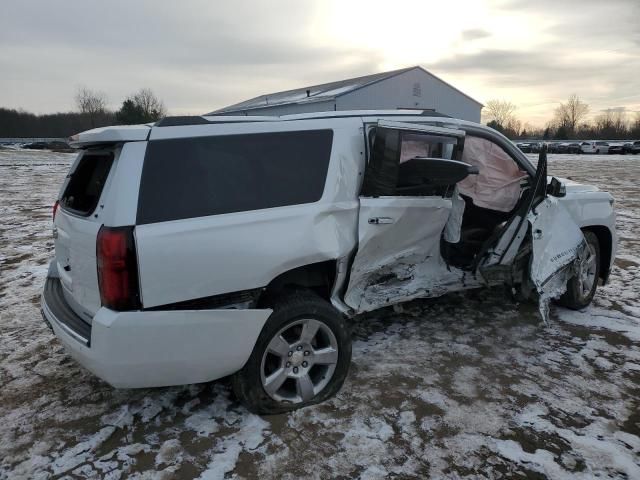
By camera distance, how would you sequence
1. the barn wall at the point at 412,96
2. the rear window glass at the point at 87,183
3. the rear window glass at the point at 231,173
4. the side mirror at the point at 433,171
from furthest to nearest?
the barn wall at the point at 412,96 → the side mirror at the point at 433,171 → the rear window glass at the point at 87,183 → the rear window glass at the point at 231,173

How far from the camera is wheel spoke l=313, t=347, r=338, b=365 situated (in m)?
3.04

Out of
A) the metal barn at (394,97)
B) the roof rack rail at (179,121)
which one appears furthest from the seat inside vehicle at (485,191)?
the metal barn at (394,97)

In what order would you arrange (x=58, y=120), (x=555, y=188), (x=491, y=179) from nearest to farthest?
(x=555, y=188) → (x=491, y=179) → (x=58, y=120)

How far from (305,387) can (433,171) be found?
182 centimetres

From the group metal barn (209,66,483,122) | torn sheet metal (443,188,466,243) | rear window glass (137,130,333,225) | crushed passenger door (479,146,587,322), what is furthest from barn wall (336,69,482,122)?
rear window glass (137,130,333,225)

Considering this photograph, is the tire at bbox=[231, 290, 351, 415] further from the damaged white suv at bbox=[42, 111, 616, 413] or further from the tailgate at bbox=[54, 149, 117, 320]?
the tailgate at bbox=[54, 149, 117, 320]

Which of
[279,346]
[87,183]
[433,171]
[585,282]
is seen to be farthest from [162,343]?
[585,282]

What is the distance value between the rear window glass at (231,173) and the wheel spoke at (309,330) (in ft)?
2.57

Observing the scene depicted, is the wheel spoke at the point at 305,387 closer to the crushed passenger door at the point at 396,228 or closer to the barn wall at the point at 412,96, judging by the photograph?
the crushed passenger door at the point at 396,228

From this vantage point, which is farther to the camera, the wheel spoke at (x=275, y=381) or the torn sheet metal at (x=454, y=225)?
the torn sheet metal at (x=454, y=225)

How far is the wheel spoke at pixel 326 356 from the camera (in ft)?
9.98

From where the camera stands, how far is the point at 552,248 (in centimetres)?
394

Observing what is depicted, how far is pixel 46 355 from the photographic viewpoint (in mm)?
3797

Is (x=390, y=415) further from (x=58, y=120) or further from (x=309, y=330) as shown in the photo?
(x=58, y=120)
